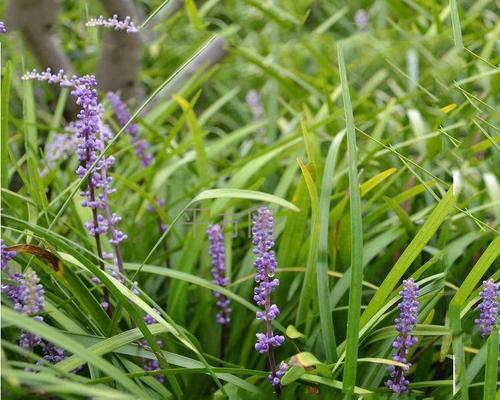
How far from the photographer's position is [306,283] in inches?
74.8

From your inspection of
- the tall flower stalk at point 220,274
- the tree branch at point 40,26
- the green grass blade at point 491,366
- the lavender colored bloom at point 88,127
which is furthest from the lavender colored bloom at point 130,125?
the green grass blade at point 491,366

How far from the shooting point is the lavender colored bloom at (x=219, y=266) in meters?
1.95

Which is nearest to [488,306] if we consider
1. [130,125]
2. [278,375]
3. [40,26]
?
[278,375]

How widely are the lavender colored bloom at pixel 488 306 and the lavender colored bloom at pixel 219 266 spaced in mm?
625

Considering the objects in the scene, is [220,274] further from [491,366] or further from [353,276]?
[491,366]

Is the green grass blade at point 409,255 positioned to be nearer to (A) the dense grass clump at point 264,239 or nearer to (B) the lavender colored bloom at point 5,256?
(A) the dense grass clump at point 264,239

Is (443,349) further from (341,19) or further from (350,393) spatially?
(341,19)

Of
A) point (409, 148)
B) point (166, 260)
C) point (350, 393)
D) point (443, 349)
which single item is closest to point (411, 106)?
point (409, 148)

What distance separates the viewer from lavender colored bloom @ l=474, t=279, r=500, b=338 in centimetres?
157

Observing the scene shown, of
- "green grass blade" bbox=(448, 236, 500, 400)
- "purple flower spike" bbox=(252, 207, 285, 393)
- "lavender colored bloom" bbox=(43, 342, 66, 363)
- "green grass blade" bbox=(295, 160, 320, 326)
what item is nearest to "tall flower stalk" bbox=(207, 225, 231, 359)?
"green grass blade" bbox=(295, 160, 320, 326)

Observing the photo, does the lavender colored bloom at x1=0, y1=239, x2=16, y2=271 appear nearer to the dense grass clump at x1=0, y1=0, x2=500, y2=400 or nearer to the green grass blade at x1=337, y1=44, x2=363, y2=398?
the dense grass clump at x1=0, y1=0, x2=500, y2=400

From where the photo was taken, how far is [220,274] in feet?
6.70

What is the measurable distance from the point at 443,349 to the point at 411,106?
59.3 inches

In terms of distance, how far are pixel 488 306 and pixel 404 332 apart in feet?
0.55
